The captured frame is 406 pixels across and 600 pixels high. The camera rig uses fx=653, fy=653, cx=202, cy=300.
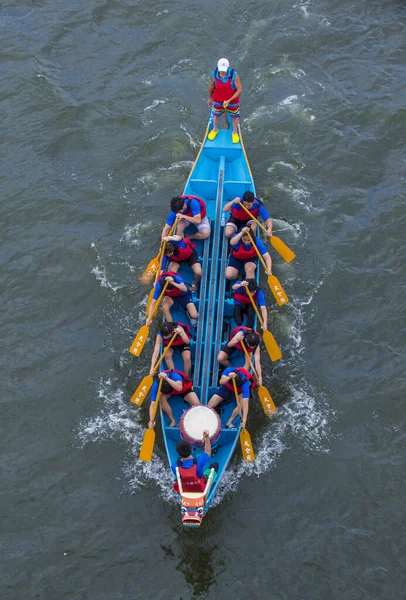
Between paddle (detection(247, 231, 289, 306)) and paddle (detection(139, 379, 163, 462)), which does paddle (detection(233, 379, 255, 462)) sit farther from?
paddle (detection(247, 231, 289, 306))

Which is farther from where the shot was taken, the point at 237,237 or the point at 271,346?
the point at 237,237

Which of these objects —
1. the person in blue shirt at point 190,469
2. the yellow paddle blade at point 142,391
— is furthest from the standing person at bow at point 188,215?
the person in blue shirt at point 190,469

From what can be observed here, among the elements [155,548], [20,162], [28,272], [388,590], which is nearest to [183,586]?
[155,548]

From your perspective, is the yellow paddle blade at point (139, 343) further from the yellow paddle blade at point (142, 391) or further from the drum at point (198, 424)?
the drum at point (198, 424)

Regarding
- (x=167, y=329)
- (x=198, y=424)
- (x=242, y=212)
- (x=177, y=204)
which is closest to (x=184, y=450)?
(x=198, y=424)

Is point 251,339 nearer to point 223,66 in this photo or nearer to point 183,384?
point 183,384

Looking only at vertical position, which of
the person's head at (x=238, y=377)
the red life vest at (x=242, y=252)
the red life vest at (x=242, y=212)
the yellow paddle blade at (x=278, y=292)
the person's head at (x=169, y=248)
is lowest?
the person's head at (x=238, y=377)

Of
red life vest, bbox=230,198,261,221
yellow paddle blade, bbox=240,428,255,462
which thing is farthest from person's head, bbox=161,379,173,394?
red life vest, bbox=230,198,261,221
